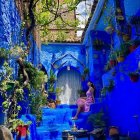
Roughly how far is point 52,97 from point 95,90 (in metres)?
3.79

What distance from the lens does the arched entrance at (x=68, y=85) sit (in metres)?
18.9

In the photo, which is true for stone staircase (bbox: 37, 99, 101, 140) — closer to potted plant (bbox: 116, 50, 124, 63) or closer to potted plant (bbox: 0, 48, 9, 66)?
potted plant (bbox: 116, 50, 124, 63)

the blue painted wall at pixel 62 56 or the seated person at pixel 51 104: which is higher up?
the blue painted wall at pixel 62 56

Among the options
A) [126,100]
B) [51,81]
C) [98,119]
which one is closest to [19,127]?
[126,100]

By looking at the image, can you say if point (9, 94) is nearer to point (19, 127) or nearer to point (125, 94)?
point (19, 127)

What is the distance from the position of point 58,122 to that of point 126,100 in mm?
4267

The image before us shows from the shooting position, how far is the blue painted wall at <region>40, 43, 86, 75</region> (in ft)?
61.8

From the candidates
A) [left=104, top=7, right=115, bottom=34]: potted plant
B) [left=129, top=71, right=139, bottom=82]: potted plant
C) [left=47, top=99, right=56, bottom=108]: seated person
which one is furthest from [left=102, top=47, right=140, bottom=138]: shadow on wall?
[left=47, top=99, right=56, bottom=108]: seated person

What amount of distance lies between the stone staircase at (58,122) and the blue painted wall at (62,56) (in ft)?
18.7

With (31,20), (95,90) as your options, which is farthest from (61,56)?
(31,20)

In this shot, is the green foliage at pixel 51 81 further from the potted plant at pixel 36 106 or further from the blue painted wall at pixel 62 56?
the potted plant at pixel 36 106

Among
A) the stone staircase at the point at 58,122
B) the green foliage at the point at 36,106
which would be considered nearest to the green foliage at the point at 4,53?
the stone staircase at the point at 58,122

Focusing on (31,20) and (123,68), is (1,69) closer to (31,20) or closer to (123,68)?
(123,68)

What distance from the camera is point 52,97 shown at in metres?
17.8
